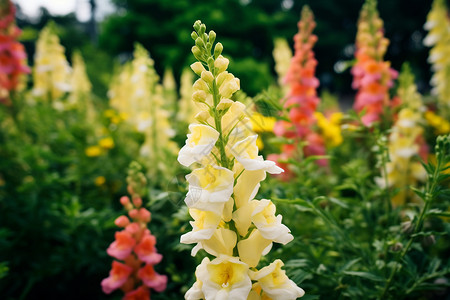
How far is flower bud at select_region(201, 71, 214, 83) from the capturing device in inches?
30.7

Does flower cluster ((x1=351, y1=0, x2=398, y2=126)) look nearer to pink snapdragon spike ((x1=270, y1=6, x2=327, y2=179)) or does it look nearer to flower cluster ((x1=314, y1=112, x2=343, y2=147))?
pink snapdragon spike ((x1=270, y1=6, x2=327, y2=179))

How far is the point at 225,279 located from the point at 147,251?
0.57 m

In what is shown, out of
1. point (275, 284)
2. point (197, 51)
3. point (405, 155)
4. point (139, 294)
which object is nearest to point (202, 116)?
point (197, 51)

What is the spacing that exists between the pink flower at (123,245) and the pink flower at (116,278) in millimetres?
38

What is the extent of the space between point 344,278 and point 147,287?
27.4 inches

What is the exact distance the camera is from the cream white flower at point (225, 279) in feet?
2.41

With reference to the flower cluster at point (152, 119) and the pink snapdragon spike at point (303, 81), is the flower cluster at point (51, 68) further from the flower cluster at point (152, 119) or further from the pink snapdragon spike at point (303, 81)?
the pink snapdragon spike at point (303, 81)

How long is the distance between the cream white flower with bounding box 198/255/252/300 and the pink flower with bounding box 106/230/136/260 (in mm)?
547

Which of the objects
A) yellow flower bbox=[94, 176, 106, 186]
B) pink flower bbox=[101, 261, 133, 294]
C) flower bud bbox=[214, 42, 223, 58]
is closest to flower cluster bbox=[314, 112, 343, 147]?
yellow flower bbox=[94, 176, 106, 186]

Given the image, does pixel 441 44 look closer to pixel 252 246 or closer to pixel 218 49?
pixel 218 49

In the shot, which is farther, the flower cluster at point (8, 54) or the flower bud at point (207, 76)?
the flower cluster at point (8, 54)

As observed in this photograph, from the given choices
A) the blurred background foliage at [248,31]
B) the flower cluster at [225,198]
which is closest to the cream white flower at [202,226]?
the flower cluster at [225,198]

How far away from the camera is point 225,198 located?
73 cm

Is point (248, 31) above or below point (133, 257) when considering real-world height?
above
